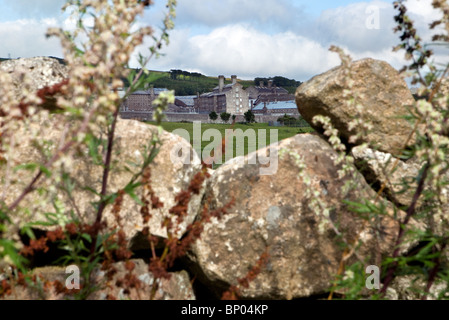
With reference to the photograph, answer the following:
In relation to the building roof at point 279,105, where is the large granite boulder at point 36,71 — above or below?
below

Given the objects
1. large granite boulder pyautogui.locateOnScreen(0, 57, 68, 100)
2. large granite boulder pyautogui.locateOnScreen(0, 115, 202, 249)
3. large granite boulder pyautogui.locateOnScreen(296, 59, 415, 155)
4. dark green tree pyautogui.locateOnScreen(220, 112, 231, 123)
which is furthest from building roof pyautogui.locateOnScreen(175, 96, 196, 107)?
large granite boulder pyautogui.locateOnScreen(0, 115, 202, 249)

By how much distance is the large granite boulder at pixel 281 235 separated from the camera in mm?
5707

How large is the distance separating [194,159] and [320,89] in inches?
91.5

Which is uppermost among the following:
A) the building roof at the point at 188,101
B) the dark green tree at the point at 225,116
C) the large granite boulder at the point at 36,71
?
the building roof at the point at 188,101

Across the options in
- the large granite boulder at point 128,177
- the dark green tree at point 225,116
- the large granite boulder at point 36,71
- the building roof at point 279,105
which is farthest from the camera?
the building roof at point 279,105

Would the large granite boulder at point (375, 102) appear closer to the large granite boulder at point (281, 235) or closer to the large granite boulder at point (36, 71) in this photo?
the large granite boulder at point (281, 235)

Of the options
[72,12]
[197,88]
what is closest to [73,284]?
[72,12]

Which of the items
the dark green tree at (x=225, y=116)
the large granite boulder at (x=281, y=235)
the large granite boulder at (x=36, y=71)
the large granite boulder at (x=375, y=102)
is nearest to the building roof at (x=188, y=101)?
the dark green tree at (x=225, y=116)

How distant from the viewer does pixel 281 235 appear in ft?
18.8

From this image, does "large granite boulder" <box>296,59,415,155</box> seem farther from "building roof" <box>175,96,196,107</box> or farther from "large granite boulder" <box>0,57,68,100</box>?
"building roof" <box>175,96,196,107</box>

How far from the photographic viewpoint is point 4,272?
5883 millimetres

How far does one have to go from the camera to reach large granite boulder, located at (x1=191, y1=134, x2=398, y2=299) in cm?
571

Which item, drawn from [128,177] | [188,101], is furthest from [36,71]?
[188,101]
